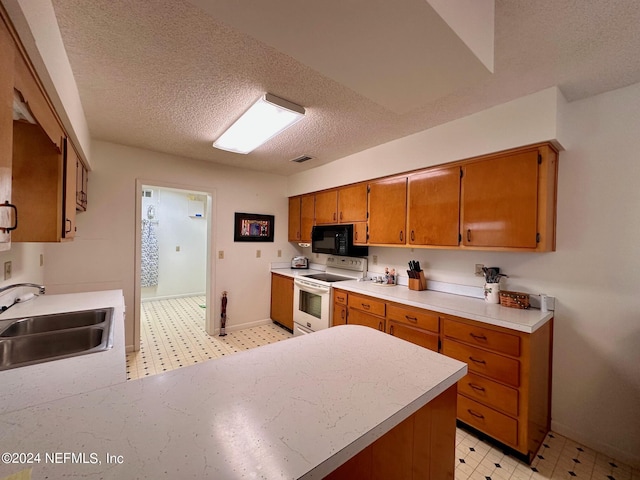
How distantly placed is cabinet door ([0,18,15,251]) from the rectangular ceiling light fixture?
1200mm

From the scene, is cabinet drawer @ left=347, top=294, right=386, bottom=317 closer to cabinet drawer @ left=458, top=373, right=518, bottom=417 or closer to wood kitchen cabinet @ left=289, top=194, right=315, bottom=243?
cabinet drawer @ left=458, top=373, right=518, bottom=417

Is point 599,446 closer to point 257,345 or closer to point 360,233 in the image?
point 360,233

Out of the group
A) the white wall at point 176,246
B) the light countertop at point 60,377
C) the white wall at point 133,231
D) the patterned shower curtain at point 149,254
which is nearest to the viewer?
the light countertop at point 60,377

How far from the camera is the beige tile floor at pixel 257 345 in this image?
5.27 ft

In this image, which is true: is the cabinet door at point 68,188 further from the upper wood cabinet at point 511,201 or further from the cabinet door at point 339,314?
the upper wood cabinet at point 511,201

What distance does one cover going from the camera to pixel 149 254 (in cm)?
540

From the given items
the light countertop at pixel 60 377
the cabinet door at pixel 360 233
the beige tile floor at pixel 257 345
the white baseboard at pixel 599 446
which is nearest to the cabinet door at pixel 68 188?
the light countertop at pixel 60 377

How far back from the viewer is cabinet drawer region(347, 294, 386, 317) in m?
2.47

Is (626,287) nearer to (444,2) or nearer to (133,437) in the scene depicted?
(444,2)

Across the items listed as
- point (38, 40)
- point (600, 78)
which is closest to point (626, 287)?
point (600, 78)

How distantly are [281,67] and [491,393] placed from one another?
2480mm

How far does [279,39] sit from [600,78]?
2014mm

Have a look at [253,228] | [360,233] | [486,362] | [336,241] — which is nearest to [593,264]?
[486,362]

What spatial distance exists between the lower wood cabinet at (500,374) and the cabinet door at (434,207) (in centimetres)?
67
